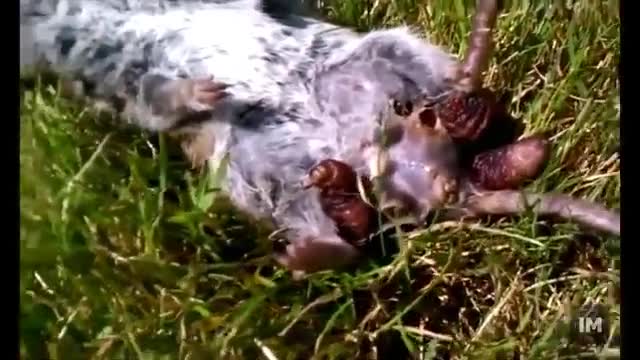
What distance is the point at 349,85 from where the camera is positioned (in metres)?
0.87

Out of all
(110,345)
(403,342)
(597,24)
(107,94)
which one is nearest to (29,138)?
(107,94)

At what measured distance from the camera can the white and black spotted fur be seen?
0.85m

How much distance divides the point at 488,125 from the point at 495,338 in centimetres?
17

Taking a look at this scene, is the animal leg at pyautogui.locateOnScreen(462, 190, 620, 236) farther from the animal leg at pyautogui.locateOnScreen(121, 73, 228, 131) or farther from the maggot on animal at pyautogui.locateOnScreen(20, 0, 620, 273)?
the animal leg at pyautogui.locateOnScreen(121, 73, 228, 131)

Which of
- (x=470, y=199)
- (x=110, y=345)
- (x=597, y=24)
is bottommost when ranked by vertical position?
(x=110, y=345)

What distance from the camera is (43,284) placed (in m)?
0.83

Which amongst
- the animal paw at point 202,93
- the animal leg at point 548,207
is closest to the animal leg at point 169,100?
the animal paw at point 202,93

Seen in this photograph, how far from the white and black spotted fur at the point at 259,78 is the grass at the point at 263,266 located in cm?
2

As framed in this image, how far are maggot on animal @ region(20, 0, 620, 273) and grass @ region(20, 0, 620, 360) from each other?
0.7 inches

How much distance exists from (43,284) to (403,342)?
28cm

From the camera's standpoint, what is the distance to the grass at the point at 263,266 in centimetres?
83
